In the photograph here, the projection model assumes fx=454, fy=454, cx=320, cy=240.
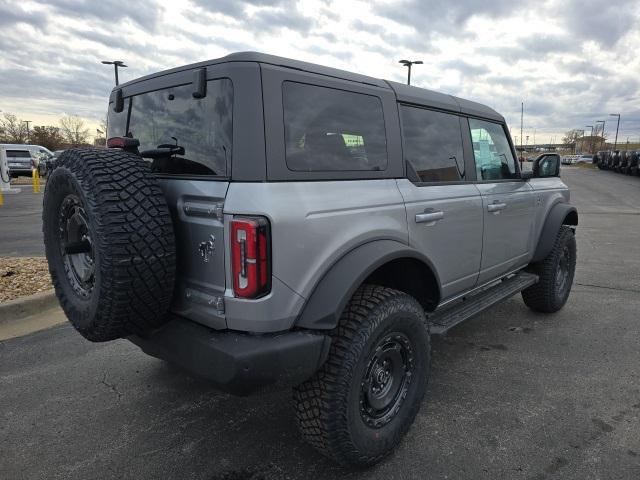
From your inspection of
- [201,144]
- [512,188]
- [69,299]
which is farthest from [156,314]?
[512,188]

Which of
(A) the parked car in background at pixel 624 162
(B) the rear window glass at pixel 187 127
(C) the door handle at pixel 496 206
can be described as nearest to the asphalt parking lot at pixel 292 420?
(B) the rear window glass at pixel 187 127

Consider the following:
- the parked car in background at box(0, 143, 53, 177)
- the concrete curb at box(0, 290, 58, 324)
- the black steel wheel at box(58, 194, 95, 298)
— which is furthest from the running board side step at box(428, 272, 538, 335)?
the parked car in background at box(0, 143, 53, 177)

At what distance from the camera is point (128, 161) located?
216cm

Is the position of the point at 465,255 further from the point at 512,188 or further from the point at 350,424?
the point at 350,424

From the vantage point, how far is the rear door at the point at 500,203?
11.6 feet

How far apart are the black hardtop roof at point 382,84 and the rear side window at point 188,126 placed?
0.11 meters

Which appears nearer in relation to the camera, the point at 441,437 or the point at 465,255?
the point at 441,437

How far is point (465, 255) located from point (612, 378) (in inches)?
56.7

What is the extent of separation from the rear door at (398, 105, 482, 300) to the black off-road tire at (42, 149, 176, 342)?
4.53 ft

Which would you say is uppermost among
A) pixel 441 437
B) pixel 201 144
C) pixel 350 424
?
Result: pixel 201 144

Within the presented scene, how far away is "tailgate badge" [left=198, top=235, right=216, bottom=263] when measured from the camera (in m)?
2.07

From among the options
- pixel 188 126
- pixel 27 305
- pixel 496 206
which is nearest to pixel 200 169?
pixel 188 126

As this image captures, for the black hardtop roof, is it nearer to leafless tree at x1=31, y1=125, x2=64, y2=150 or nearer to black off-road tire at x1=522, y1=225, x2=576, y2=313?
black off-road tire at x1=522, y1=225, x2=576, y2=313

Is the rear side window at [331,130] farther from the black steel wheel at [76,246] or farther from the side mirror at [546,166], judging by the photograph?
the side mirror at [546,166]
